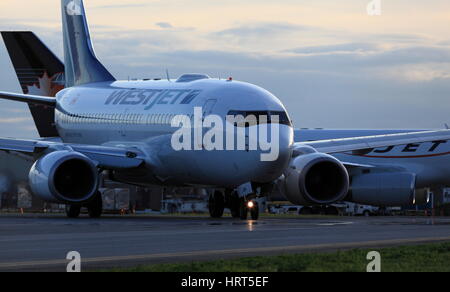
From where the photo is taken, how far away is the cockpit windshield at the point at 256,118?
33.0m

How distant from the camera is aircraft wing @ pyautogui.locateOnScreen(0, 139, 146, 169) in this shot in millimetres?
37469

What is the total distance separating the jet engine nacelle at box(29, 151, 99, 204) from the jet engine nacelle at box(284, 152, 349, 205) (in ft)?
20.1

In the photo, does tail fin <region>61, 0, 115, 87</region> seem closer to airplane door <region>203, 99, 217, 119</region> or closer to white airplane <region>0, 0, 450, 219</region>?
white airplane <region>0, 0, 450, 219</region>

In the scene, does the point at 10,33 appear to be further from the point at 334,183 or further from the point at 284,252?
the point at 284,252

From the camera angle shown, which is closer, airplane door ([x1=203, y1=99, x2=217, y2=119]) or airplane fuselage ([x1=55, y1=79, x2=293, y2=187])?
airplane fuselage ([x1=55, y1=79, x2=293, y2=187])

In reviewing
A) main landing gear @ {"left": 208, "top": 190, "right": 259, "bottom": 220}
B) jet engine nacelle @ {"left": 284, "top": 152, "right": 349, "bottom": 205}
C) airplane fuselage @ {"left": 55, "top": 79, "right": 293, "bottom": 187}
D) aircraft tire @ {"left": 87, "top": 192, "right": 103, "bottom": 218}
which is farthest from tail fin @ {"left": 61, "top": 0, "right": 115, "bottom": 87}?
jet engine nacelle @ {"left": 284, "top": 152, "right": 349, "bottom": 205}

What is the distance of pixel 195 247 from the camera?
20719 mm

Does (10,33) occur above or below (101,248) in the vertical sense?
above

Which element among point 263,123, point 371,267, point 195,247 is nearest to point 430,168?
point 263,123

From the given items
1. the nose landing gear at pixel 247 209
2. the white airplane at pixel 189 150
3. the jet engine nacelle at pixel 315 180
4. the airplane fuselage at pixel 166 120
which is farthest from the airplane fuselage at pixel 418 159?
the nose landing gear at pixel 247 209

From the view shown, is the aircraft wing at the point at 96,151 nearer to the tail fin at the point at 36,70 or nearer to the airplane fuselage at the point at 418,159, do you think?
the tail fin at the point at 36,70

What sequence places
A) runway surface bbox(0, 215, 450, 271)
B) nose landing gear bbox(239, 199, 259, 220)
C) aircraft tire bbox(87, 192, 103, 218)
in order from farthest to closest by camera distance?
aircraft tire bbox(87, 192, 103, 218) < nose landing gear bbox(239, 199, 259, 220) < runway surface bbox(0, 215, 450, 271)

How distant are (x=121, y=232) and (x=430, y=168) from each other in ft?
110
